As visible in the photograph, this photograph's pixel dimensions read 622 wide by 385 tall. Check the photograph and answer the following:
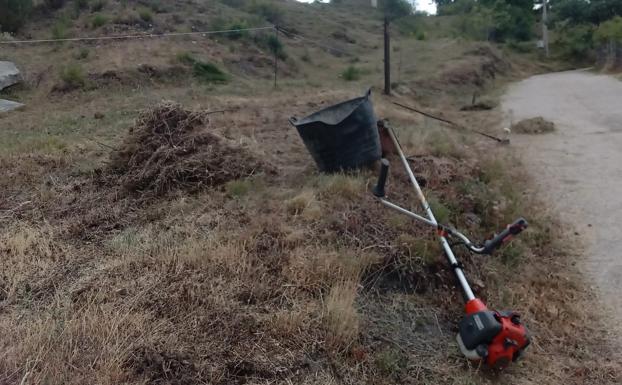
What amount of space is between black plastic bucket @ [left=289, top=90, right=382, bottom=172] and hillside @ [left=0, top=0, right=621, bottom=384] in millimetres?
219

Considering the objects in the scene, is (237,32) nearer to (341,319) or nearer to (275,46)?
(275,46)

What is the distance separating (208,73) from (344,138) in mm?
8922

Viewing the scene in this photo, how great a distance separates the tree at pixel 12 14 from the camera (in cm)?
1416

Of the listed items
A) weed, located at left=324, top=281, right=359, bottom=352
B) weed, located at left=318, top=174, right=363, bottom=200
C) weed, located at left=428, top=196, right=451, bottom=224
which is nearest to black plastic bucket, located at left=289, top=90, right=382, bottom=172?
weed, located at left=318, top=174, right=363, bottom=200

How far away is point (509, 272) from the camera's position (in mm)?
3854

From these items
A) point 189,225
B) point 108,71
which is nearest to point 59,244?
point 189,225

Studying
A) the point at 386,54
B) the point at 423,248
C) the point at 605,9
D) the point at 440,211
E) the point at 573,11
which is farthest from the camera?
the point at 573,11

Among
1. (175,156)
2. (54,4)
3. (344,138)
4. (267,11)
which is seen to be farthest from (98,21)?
(344,138)

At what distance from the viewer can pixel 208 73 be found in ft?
42.1

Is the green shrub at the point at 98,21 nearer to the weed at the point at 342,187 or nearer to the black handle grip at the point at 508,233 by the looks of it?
the weed at the point at 342,187

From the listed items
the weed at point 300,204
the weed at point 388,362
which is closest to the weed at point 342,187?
the weed at point 300,204

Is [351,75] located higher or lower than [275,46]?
lower

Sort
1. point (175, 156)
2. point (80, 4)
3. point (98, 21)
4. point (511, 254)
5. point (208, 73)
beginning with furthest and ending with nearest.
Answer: point (80, 4)
point (98, 21)
point (208, 73)
point (175, 156)
point (511, 254)

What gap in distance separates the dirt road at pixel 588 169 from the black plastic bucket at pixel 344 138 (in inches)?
86.1
